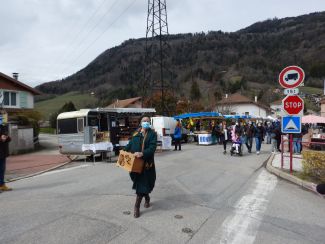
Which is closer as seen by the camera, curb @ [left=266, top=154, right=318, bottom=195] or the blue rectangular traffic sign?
curb @ [left=266, top=154, right=318, bottom=195]

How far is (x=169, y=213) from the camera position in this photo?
20.7ft

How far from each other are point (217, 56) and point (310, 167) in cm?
14603

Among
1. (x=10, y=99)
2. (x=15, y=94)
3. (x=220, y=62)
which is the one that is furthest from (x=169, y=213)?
(x=220, y=62)

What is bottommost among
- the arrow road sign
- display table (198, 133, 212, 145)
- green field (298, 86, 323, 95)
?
display table (198, 133, 212, 145)

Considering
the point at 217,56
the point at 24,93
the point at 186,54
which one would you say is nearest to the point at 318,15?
the point at 217,56

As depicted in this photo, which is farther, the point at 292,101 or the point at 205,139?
the point at 205,139

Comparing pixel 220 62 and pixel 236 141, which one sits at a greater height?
pixel 220 62

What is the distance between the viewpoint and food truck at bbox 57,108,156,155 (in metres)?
16.2

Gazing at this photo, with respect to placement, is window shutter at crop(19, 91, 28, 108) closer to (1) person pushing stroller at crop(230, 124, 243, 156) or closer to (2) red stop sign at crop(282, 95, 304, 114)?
(1) person pushing stroller at crop(230, 124, 243, 156)

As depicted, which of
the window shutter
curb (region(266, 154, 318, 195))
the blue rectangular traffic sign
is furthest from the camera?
the window shutter

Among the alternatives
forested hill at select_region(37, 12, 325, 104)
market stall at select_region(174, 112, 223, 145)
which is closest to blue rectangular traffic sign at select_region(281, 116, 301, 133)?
market stall at select_region(174, 112, 223, 145)

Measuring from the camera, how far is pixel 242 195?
8.02m

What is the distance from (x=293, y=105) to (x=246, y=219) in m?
5.67

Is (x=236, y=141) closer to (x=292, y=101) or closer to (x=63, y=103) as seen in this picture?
(x=292, y=101)
